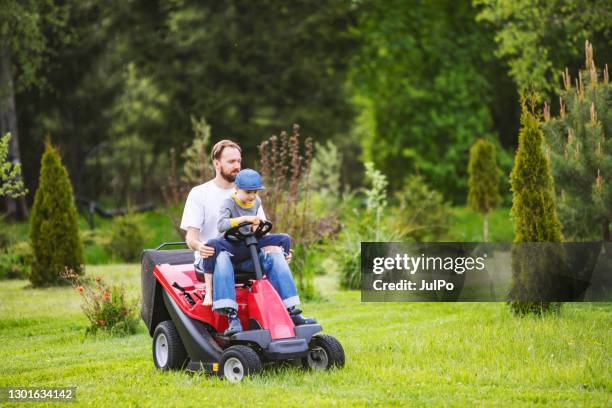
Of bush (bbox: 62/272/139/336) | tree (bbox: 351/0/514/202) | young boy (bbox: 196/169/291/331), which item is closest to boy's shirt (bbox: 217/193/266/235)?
young boy (bbox: 196/169/291/331)

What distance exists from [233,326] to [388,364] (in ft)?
4.28

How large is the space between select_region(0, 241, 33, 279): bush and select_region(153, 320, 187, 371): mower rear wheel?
7.80 m

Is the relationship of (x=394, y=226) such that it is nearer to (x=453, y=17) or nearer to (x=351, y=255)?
(x=351, y=255)

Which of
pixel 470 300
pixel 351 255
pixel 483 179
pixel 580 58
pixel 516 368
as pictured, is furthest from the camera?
pixel 580 58

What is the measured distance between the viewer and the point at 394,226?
13242 millimetres

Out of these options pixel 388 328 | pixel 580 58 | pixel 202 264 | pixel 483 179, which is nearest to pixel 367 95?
pixel 580 58

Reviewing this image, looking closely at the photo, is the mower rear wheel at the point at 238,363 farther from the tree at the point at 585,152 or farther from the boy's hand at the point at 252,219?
the tree at the point at 585,152

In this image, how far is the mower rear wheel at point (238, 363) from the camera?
228 inches

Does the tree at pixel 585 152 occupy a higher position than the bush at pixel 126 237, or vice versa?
the tree at pixel 585 152

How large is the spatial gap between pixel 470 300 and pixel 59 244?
559 centimetres

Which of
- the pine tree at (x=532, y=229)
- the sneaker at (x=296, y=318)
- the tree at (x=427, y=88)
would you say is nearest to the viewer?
the sneaker at (x=296, y=318)

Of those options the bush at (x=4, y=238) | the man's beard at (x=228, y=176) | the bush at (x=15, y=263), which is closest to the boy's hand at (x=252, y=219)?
the man's beard at (x=228, y=176)

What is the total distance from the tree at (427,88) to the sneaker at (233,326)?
16391 millimetres

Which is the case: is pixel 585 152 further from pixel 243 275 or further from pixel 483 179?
pixel 243 275
